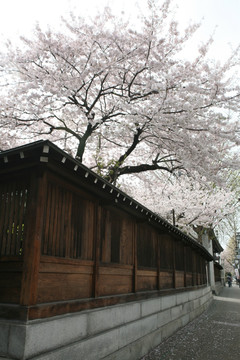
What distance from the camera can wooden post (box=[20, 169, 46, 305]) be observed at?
4859 mm

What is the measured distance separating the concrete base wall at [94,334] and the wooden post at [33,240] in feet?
1.53

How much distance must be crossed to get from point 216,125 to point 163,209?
34.1 ft

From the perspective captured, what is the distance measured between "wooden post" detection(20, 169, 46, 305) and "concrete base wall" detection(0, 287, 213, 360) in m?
0.47

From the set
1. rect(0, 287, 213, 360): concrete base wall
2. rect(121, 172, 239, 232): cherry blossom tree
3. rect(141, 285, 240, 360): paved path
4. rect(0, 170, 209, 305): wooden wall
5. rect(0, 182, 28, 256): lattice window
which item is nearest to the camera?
rect(0, 287, 213, 360): concrete base wall

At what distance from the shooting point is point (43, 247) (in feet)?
17.5

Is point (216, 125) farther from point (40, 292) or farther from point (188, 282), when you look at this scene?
point (40, 292)

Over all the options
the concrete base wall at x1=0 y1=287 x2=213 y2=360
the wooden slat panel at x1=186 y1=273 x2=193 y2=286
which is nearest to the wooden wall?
the concrete base wall at x1=0 y1=287 x2=213 y2=360

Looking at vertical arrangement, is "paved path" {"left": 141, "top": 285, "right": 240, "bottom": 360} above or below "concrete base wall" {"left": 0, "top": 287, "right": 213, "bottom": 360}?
below

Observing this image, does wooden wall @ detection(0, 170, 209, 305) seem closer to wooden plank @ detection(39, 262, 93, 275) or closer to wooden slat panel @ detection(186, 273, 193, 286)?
wooden plank @ detection(39, 262, 93, 275)

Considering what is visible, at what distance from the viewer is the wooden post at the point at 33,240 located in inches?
191

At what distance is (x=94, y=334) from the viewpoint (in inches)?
245

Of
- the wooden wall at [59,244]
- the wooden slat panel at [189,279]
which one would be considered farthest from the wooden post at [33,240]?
the wooden slat panel at [189,279]

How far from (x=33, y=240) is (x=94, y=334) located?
2.65m

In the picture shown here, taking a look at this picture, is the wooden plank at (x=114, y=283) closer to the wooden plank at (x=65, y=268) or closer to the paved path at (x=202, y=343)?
the wooden plank at (x=65, y=268)
